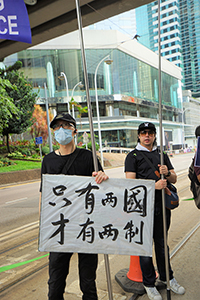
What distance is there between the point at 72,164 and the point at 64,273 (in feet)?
3.03

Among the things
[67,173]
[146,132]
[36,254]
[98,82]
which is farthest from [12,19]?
[98,82]

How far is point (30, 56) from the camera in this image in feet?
177

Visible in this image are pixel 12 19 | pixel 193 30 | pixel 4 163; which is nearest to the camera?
pixel 12 19

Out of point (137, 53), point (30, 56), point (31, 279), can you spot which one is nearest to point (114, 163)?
point (31, 279)

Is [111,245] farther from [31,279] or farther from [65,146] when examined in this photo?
[31,279]

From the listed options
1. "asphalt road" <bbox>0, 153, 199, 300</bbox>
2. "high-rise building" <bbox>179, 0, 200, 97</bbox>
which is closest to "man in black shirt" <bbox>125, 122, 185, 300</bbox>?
"asphalt road" <bbox>0, 153, 199, 300</bbox>

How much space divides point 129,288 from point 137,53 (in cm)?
6451

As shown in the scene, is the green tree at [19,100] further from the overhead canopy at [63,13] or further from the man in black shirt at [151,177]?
the man in black shirt at [151,177]

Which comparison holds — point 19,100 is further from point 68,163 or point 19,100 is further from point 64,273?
point 64,273

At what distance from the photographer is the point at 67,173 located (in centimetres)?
236

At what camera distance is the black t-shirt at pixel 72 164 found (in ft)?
7.80

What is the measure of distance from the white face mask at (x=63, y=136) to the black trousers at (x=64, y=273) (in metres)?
0.95

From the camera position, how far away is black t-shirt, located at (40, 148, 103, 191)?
238cm

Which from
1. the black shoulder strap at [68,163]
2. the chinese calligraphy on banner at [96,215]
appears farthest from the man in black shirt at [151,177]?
the black shoulder strap at [68,163]
